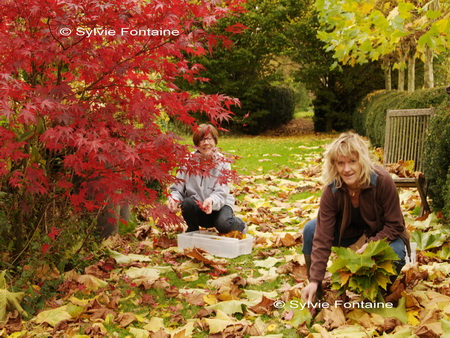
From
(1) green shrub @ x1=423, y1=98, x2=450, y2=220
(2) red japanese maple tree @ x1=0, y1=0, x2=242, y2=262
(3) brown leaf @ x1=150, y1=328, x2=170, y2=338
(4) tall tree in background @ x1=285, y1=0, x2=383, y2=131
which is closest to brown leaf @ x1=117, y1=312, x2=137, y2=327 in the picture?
(3) brown leaf @ x1=150, y1=328, x2=170, y2=338

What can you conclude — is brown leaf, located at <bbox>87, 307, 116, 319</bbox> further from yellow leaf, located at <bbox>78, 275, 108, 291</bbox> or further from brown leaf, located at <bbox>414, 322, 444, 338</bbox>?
brown leaf, located at <bbox>414, 322, 444, 338</bbox>

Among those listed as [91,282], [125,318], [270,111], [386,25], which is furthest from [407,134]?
[270,111]

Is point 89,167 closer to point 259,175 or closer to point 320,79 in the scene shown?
point 259,175

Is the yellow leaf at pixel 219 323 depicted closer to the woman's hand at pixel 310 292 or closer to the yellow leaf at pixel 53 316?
the woman's hand at pixel 310 292

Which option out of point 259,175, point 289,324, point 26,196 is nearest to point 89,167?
point 26,196

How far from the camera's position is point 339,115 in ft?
65.0

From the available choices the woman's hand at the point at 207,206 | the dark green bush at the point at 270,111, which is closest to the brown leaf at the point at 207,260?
the woman's hand at the point at 207,206

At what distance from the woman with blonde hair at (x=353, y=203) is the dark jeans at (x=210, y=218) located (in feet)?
4.86

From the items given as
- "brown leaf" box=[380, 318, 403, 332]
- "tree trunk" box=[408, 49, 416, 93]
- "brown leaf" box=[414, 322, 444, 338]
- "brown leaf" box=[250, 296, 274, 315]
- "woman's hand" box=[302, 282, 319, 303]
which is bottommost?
"brown leaf" box=[250, 296, 274, 315]

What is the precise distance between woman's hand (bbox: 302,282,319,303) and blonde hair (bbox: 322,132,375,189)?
0.59m

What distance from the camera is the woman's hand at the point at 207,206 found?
4.18 m

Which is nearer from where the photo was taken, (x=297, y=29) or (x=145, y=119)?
(x=145, y=119)

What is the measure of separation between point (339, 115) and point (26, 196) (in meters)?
17.6

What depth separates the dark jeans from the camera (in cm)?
445
